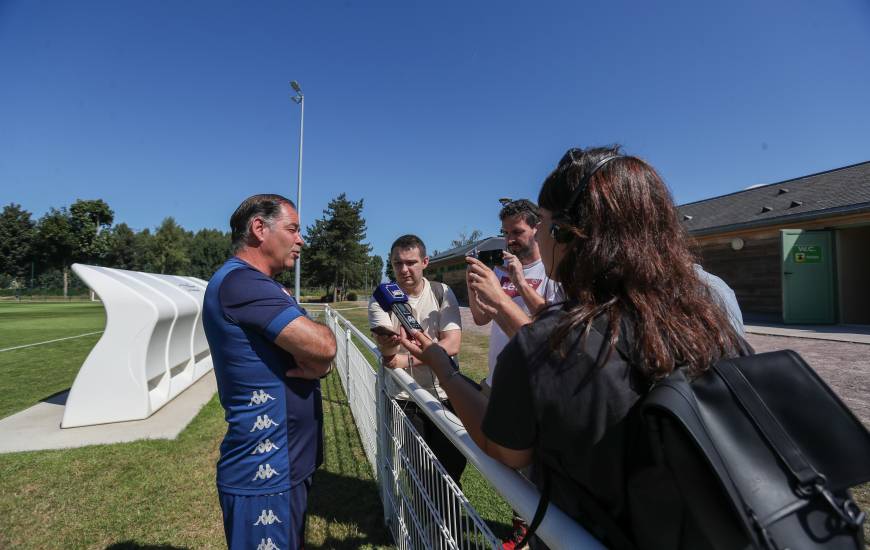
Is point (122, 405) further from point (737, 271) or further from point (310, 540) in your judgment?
point (737, 271)

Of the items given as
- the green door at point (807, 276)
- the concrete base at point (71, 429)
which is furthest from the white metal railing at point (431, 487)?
the green door at point (807, 276)

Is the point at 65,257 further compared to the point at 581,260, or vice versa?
the point at 65,257

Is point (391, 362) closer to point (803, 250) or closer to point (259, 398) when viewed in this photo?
point (259, 398)

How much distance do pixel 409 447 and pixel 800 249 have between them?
50.0 feet

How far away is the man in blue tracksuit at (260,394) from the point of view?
A: 6.01ft

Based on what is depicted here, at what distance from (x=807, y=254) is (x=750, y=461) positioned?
635 inches

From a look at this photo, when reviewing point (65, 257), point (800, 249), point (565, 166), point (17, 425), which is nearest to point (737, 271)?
point (800, 249)

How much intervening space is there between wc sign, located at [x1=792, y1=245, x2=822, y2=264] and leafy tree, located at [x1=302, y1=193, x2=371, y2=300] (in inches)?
1760

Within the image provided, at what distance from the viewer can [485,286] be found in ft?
6.15

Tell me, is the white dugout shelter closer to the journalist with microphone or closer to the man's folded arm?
the journalist with microphone

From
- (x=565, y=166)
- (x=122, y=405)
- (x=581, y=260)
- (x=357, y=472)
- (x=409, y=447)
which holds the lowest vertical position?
(x=357, y=472)

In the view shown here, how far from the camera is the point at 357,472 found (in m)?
4.31

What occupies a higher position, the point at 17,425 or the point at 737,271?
the point at 737,271

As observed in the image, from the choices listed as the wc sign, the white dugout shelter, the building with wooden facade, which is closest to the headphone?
the white dugout shelter
